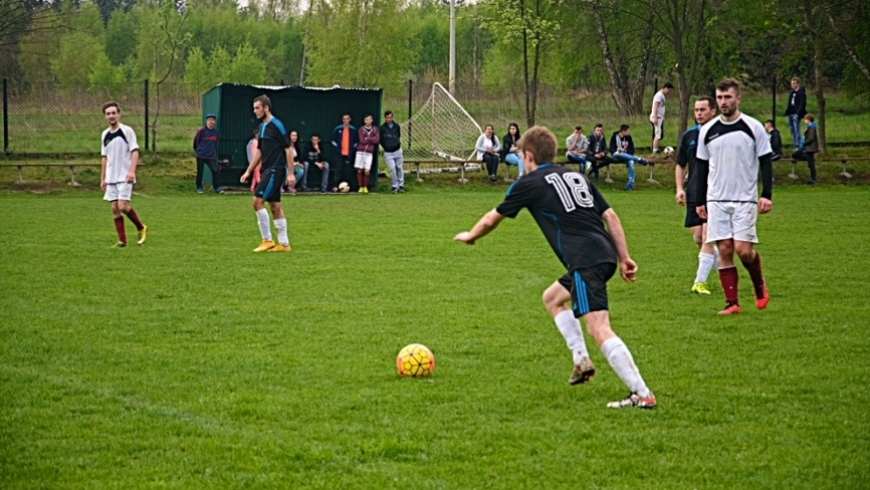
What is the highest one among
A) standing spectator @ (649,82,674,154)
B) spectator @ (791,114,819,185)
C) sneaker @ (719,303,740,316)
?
standing spectator @ (649,82,674,154)

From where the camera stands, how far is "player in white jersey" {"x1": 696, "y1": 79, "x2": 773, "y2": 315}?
897 cm

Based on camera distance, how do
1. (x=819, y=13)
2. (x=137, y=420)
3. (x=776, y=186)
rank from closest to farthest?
(x=137, y=420) → (x=776, y=186) → (x=819, y=13)

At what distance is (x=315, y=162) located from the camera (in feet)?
87.2

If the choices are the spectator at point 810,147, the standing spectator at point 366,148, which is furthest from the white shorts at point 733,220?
the spectator at point 810,147

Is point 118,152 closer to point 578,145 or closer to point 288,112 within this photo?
point 288,112

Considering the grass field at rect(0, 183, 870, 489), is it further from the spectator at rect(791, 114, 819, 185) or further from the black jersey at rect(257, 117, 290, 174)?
the spectator at rect(791, 114, 819, 185)

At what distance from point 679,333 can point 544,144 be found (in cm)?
286

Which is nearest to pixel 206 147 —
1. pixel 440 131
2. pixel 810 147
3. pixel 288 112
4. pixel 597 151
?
pixel 288 112

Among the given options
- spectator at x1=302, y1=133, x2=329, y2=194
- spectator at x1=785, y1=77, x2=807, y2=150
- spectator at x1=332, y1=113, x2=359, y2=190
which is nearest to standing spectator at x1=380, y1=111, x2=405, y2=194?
spectator at x1=332, y1=113, x2=359, y2=190

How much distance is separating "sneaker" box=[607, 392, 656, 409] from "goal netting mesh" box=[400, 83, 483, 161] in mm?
23727

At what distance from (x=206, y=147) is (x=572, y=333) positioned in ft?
67.0

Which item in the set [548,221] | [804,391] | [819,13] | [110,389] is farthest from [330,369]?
[819,13]

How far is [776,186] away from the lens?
27.1 metres

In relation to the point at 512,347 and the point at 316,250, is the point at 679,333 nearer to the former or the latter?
the point at 512,347
